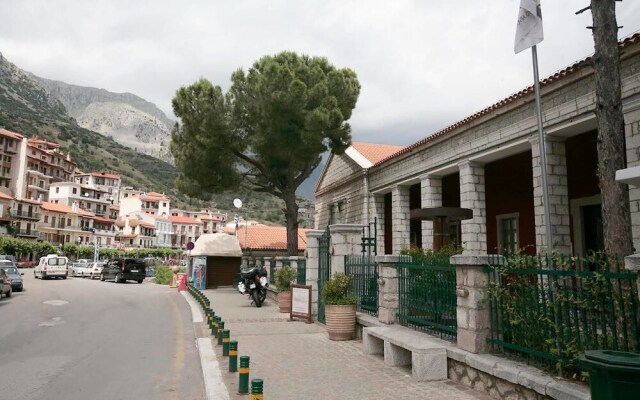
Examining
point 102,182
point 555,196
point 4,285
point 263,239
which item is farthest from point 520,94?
point 102,182

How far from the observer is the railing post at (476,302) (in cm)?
621

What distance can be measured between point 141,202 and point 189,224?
12.7 meters

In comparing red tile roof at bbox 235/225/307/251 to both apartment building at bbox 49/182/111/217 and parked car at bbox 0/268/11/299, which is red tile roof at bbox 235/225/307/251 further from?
apartment building at bbox 49/182/111/217

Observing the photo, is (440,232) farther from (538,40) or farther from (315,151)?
(315,151)

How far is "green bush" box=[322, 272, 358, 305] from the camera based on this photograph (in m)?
10.2

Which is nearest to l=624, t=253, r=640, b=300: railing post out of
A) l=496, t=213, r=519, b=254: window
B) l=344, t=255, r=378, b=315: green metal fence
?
l=344, t=255, r=378, b=315: green metal fence

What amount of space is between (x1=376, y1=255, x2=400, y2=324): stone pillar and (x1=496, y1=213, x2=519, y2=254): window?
798 cm

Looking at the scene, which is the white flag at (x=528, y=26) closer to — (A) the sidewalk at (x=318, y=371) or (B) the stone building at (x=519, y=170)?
(B) the stone building at (x=519, y=170)

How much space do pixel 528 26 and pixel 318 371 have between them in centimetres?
721

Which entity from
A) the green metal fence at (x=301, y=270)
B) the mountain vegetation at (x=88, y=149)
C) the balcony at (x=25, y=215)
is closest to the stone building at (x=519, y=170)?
the green metal fence at (x=301, y=270)

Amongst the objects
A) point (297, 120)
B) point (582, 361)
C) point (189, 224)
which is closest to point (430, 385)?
point (582, 361)

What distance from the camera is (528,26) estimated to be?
8.67 m

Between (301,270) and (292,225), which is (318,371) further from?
(292,225)

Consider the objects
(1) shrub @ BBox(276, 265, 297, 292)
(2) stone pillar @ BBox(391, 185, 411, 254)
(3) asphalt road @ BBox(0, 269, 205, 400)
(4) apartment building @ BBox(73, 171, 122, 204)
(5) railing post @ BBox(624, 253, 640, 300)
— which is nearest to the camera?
(5) railing post @ BBox(624, 253, 640, 300)
